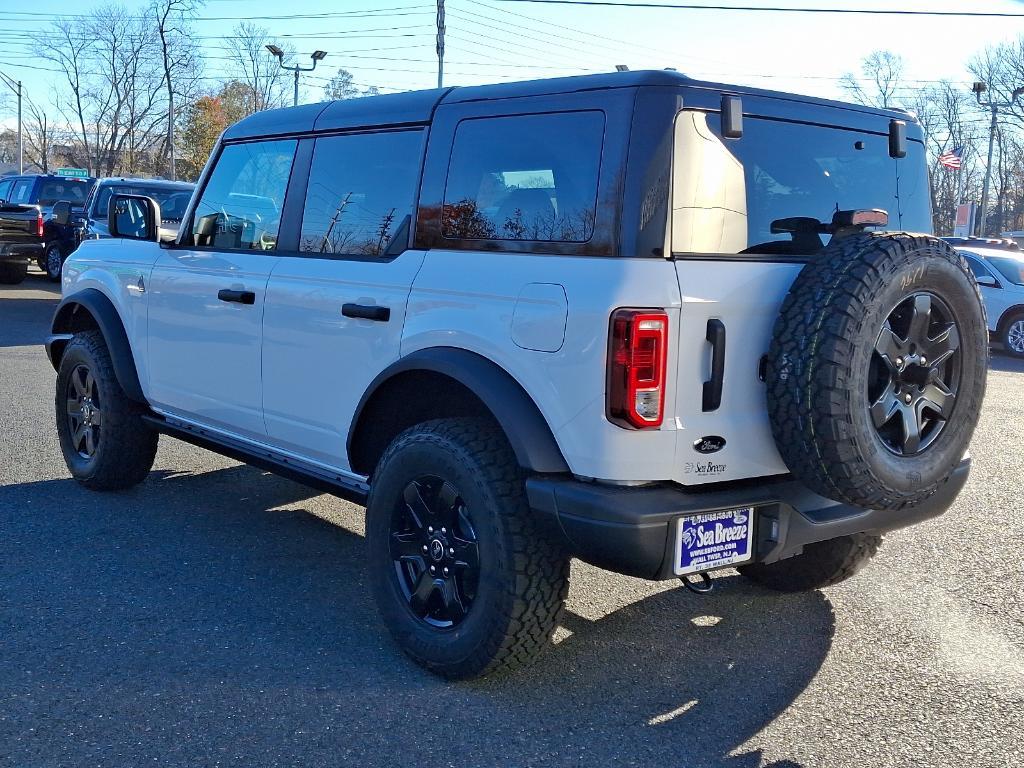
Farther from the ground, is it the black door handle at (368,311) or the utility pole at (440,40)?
the utility pole at (440,40)

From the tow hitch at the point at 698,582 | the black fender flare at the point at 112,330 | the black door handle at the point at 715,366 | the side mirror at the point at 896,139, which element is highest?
the side mirror at the point at 896,139

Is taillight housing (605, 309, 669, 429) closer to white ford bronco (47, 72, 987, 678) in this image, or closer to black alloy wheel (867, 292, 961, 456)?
white ford bronco (47, 72, 987, 678)

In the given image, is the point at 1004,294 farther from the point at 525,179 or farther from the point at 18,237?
the point at 18,237

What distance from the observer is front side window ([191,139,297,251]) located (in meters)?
4.61

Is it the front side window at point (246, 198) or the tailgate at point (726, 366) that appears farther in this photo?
the front side window at point (246, 198)

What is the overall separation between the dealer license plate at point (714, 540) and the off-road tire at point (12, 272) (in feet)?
60.3

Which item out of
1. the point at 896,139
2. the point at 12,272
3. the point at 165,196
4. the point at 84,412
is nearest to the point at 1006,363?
the point at 896,139

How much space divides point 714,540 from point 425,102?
1950 mm

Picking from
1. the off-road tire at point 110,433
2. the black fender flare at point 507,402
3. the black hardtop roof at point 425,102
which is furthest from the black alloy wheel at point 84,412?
the black fender flare at point 507,402

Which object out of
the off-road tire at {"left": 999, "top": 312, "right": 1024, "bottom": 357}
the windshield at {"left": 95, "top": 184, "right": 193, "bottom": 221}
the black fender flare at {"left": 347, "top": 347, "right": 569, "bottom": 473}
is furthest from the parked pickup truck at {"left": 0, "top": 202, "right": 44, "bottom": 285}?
the black fender flare at {"left": 347, "top": 347, "right": 569, "bottom": 473}

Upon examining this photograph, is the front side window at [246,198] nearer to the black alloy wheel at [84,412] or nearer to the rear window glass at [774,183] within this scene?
the black alloy wheel at [84,412]

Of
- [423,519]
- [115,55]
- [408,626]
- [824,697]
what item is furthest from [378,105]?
[115,55]

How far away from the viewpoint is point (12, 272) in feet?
63.1

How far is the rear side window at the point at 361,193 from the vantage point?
399 cm
